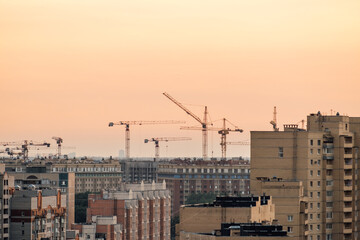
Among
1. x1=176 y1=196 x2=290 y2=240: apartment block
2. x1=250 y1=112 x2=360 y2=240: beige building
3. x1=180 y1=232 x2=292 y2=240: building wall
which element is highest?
x1=250 y1=112 x2=360 y2=240: beige building

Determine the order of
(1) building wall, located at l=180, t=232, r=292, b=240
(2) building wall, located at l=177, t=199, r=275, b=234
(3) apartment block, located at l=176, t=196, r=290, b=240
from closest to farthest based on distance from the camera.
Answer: (1) building wall, located at l=180, t=232, r=292, b=240, (3) apartment block, located at l=176, t=196, r=290, b=240, (2) building wall, located at l=177, t=199, r=275, b=234

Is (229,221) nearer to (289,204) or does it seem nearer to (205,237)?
(205,237)

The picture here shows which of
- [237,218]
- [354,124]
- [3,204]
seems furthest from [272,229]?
[3,204]

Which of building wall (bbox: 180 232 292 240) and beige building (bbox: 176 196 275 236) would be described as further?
beige building (bbox: 176 196 275 236)

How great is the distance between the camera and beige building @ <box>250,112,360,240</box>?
171875 mm

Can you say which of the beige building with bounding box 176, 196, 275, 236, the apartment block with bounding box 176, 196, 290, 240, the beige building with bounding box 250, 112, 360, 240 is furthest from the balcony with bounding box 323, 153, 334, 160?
the beige building with bounding box 176, 196, 275, 236

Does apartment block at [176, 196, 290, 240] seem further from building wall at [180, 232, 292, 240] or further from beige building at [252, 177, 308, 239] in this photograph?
beige building at [252, 177, 308, 239]

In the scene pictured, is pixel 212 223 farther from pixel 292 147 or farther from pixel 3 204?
pixel 3 204

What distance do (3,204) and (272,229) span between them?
75.6 meters

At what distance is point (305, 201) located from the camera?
165 metres

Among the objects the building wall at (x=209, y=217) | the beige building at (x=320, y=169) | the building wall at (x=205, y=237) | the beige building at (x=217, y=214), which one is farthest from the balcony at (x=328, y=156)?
the building wall at (x=205, y=237)

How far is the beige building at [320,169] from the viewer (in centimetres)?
17188

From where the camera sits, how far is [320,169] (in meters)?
174

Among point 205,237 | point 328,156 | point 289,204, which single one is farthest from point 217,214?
point 328,156
